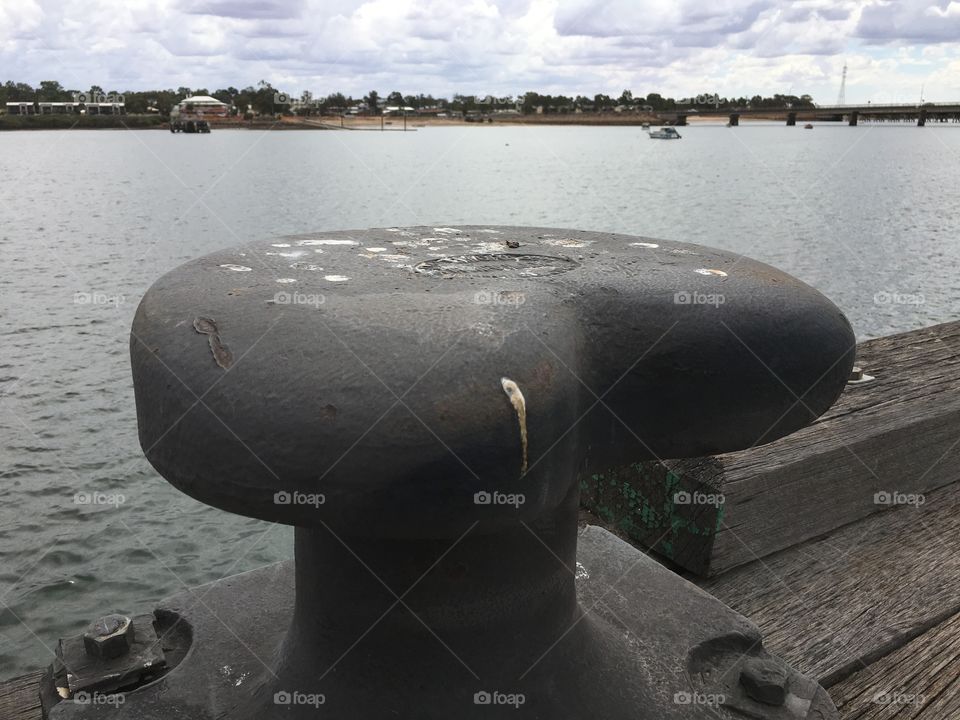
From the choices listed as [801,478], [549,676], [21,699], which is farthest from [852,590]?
Answer: [21,699]

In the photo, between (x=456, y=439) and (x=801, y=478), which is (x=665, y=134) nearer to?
(x=801, y=478)

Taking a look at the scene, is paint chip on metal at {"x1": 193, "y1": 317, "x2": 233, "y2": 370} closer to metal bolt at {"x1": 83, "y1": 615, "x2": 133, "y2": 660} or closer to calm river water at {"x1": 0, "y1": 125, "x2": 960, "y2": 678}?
metal bolt at {"x1": 83, "y1": 615, "x2": 133, "y2": 660}

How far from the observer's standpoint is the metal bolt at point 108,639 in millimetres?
2085

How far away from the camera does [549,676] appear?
1.99 m

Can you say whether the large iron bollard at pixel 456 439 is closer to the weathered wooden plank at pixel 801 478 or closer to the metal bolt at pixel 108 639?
the metal bolt at pixel 108 639

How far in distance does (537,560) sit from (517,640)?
19cm

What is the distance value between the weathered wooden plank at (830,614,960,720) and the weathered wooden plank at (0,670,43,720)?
1.95 metres

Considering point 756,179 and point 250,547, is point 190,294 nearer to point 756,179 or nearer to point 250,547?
point 250,547

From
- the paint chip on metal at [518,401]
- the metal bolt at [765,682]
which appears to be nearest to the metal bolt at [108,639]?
the paint chip on metal at [518,401]

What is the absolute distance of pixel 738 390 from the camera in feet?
5.69

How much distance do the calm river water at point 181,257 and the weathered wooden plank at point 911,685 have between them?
4.33 m

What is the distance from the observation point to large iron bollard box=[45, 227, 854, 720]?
1.43 meters

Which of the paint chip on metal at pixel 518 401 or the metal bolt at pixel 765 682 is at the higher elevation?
the paint chip on metal at pixel 518 401

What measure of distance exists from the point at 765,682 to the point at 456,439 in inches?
44.6
